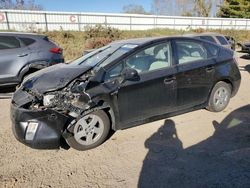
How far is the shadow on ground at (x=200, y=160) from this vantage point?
296cm

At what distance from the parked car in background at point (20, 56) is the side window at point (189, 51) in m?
→ 4.04

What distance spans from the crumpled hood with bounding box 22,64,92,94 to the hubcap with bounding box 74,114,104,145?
2.02ft

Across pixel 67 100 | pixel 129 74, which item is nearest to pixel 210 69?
pixel 129 74

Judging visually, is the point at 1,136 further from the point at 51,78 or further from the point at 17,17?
the point at 17,17

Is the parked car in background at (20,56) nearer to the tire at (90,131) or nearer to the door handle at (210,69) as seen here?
the tire at (90,131)

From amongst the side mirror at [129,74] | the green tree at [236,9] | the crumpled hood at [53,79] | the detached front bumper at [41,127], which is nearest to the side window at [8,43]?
the crumpled hood at [53,79]

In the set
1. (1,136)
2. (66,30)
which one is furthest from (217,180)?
(66,30)

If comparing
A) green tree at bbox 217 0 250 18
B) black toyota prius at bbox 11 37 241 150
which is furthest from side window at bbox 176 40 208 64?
→ green tree at bbox 217 0 250 18

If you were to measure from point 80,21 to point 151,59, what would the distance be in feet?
65.6

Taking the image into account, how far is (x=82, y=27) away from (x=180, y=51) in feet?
64.6

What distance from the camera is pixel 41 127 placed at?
3.47m

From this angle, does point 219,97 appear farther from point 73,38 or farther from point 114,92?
point 73,38

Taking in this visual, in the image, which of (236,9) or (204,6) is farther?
(204,6)

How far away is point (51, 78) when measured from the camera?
3.93m
